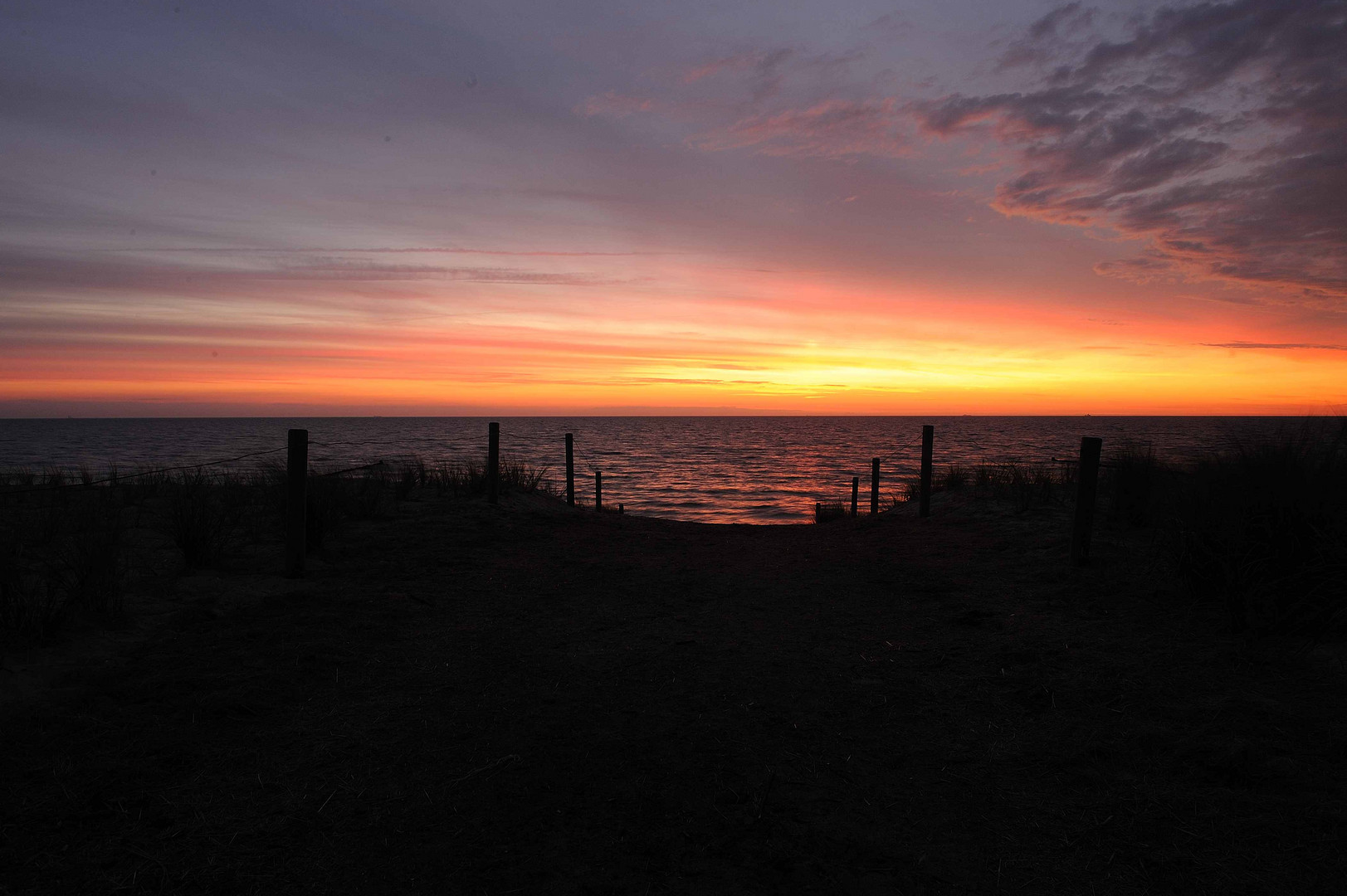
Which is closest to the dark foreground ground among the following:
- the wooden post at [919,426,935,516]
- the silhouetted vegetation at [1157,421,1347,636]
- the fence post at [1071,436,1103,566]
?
the silhouetted vegetation at [1157,421,1347,636]

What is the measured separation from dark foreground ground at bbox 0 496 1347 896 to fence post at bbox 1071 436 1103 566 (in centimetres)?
57

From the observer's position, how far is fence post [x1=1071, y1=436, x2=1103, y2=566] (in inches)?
300

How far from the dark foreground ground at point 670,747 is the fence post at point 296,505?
1.17 feet

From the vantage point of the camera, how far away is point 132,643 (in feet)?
17.0

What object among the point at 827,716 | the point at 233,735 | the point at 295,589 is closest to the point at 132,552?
the point at 295,589

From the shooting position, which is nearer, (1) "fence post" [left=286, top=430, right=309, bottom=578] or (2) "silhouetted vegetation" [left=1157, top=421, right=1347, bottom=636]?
(2) "silhouetted vegetation" [left=1157, top=421, right=1347, bottom=636]

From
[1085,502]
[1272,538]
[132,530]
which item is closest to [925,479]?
[1085,502]

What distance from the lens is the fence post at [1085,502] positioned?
7.61 metres

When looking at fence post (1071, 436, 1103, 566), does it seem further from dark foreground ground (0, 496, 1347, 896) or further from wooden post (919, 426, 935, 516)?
wooden post (919, 426, 935, 516)

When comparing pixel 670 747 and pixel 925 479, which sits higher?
pixel 925 479

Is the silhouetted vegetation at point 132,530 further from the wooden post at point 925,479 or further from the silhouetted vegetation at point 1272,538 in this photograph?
the silhouetted vegetation at point 1272,538

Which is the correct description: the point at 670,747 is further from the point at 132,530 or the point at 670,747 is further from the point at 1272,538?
the point at 132,530

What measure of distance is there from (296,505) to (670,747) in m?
5.28

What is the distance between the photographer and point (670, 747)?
155 inches
